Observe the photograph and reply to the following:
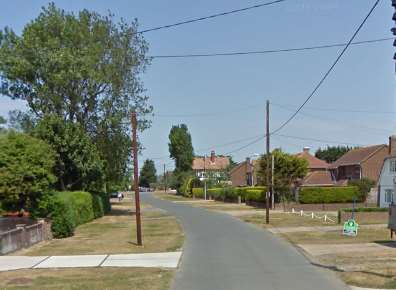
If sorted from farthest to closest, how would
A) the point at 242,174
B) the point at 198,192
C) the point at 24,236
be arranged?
the point at 242,174 < the point at 198,192 < the point at 24,236

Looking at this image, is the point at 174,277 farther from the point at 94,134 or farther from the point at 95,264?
the point at 94,134

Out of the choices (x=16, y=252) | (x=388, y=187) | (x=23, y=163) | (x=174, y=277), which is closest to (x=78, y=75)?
(x=23, y=163)

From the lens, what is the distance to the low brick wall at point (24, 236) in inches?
841

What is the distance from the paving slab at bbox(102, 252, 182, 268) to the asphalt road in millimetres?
366

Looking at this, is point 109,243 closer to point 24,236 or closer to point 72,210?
point 24,236

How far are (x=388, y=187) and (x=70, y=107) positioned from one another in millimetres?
32686

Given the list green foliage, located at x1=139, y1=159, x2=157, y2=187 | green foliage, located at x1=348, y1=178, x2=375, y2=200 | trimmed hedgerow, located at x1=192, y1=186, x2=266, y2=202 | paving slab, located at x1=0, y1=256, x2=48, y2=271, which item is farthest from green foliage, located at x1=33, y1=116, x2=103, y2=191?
green foliage, located at x1=139, y1=159, x2=157, y2=187

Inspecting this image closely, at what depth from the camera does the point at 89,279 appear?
48.9ft

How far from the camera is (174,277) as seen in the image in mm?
15188

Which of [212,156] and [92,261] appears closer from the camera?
[92,261]

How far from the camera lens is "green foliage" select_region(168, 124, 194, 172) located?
131875mm

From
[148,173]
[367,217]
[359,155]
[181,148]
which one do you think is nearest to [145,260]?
[367,217]

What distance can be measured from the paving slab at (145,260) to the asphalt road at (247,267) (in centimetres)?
37

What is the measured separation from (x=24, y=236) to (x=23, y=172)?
3864 millimetres
